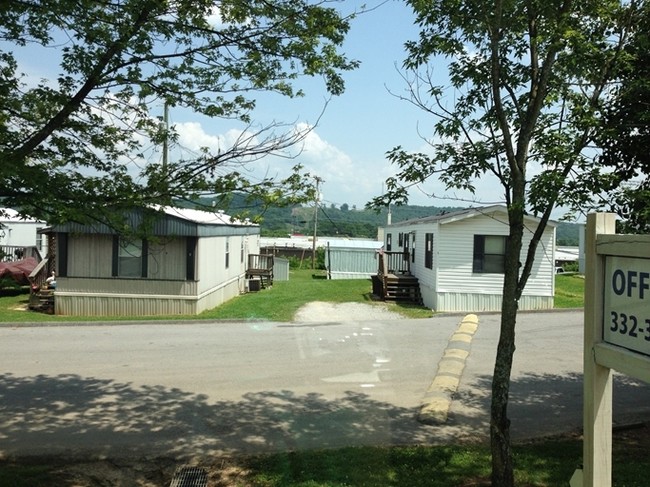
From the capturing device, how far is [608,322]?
307cm

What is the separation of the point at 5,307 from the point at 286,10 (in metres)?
16.8

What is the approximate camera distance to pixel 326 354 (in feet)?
37.9

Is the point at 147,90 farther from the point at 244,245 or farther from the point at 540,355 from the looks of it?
the point at 244,245

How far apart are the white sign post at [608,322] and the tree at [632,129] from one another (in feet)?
6.27

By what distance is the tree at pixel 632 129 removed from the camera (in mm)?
5145

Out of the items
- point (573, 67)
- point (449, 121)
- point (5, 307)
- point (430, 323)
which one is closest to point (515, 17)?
point (573, 67)

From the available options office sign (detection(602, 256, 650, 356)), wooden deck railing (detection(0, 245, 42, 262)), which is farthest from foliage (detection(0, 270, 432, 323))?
office sign (detection(602, 256, 650, 356))

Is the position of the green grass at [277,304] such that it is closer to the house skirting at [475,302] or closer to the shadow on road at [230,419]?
the house skirting at [475,302]

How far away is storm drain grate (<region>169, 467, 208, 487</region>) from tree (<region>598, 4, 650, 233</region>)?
443 cm

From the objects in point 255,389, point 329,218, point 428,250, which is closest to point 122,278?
point 255,389

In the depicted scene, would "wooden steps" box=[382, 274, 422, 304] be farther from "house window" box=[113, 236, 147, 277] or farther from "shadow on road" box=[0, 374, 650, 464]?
"shadow on road" box=[0, 374, 650, 464]

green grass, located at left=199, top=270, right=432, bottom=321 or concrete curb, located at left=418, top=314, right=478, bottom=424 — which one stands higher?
green grass, located at left=199, top=270, right=432, bottom=321

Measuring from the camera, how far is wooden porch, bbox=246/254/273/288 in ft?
90.0

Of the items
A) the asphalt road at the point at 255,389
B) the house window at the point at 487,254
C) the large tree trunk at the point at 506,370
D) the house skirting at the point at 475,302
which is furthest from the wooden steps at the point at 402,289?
the large tree trunk at the point at 506,370
